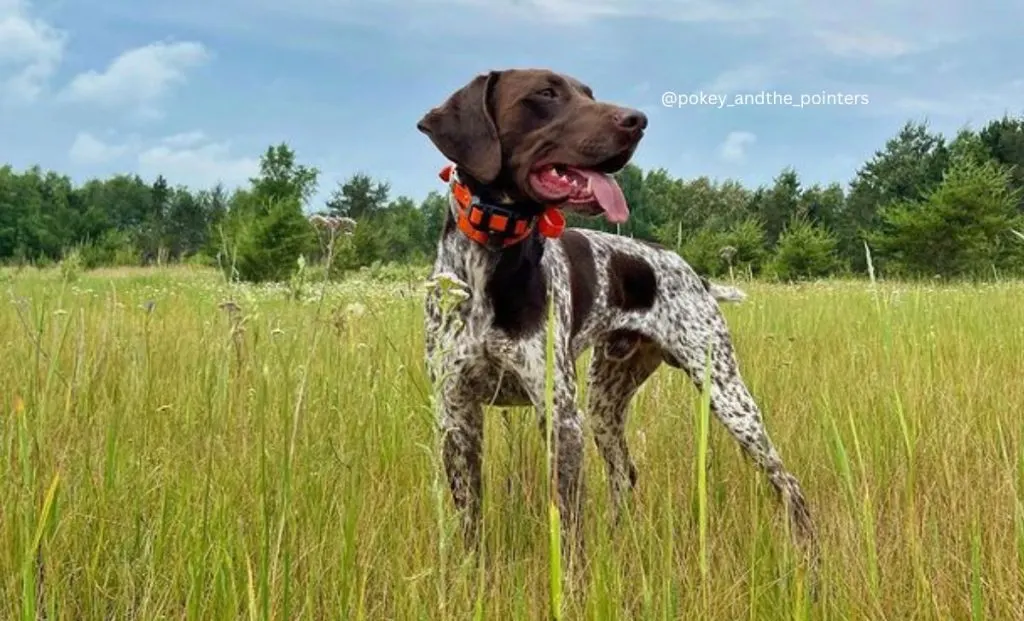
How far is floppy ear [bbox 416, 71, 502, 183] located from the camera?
10.5ft

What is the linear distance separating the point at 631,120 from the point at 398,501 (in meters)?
1.57

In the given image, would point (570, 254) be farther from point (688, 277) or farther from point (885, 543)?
point (885, 543)

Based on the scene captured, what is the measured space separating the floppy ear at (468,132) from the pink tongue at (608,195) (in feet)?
1.07

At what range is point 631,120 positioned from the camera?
3.14 metres

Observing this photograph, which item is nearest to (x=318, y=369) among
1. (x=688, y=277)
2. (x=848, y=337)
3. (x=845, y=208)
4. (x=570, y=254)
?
(x=570, y=254)

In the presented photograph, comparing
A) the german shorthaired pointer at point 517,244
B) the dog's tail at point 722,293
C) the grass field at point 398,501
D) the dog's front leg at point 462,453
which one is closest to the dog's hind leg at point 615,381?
the grass field at point 398,501

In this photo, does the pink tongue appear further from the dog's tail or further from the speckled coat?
the dog's tail

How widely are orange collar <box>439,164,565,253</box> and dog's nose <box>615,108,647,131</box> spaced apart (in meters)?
0.40

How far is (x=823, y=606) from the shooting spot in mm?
2053

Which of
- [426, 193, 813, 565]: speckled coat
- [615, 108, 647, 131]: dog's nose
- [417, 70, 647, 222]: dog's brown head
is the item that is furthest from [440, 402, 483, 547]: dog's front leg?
[615, 108, 647, 131]: dog's nose

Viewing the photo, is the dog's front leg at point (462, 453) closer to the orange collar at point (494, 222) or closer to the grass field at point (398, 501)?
the grass field at point (398, 501)

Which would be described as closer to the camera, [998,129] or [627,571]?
[627,571]

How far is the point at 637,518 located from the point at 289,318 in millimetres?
4325

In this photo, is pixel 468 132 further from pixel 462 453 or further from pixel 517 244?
pixel 462 453
